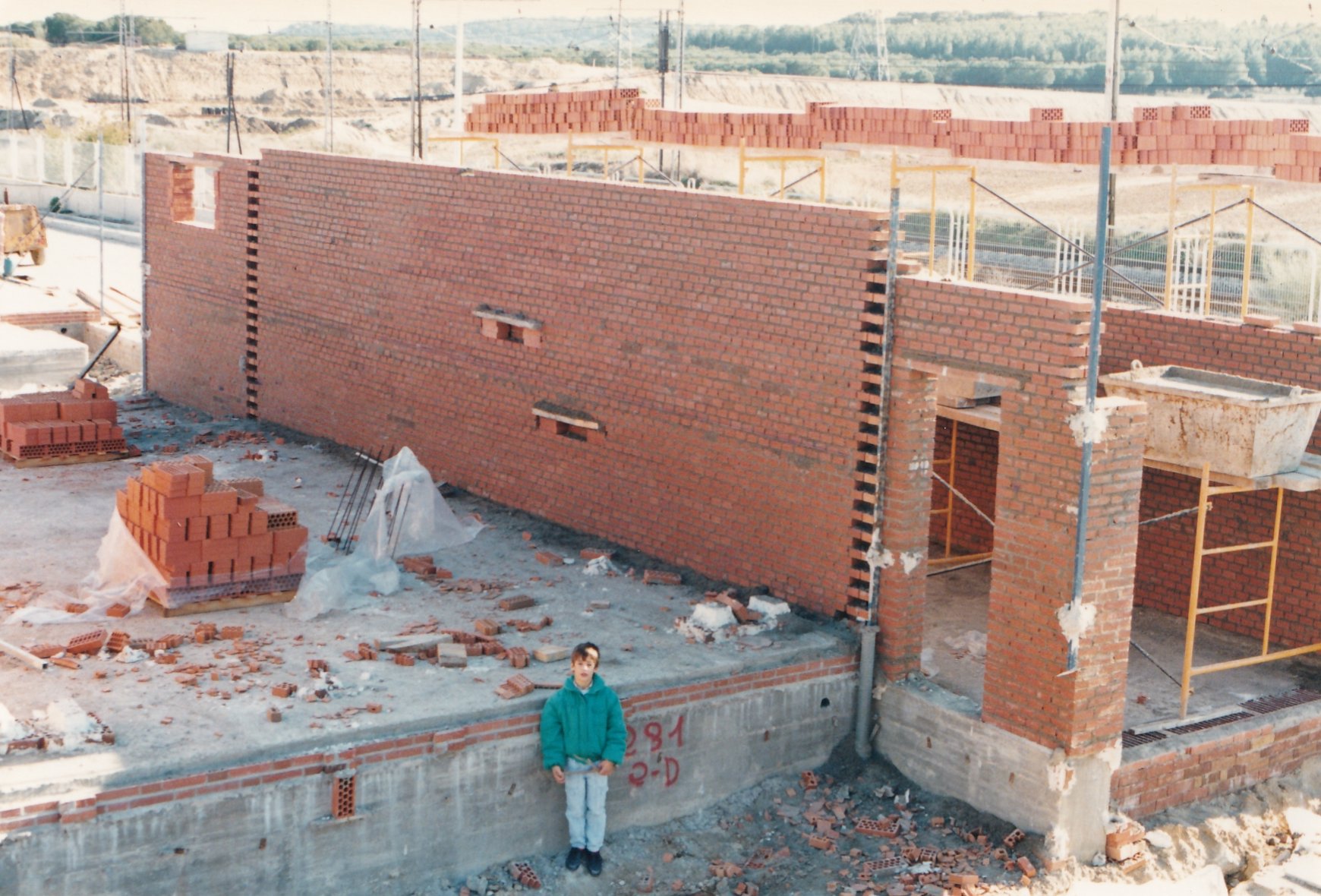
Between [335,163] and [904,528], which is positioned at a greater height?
[335,163]

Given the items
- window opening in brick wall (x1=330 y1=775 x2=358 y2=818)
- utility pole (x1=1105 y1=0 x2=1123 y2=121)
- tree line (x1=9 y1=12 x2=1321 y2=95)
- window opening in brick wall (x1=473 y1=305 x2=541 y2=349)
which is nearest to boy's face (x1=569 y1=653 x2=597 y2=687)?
window opening in brick wall (x1=330 y1=775 x2=358 y2=818)

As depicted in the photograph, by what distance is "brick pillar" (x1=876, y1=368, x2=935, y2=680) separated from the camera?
34.4ft

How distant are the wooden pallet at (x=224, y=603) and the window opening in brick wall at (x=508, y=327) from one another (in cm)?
320

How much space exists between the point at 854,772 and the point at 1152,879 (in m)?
2.03

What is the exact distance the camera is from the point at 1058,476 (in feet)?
31.0

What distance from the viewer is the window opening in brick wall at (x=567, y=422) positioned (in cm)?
1294

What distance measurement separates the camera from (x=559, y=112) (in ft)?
51.8

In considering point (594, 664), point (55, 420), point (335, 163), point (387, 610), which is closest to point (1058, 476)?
point (594, 664)

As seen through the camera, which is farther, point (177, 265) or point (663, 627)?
point (177, 265)

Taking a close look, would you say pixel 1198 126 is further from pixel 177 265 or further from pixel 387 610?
pixel 177 265

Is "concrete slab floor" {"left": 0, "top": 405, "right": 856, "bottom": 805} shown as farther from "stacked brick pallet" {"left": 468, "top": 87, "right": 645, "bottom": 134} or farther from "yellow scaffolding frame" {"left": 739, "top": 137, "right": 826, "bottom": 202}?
"stacked brick pallet" {"left": 468, "top": 87, "right": 645, "bottom": 134}

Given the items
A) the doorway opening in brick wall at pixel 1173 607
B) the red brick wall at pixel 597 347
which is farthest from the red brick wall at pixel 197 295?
the doorway opening in brick wall at pixel 1173 607

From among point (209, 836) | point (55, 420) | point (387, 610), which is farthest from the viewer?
point (55, 420)

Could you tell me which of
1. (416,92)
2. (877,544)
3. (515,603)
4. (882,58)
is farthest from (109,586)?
(882,58)
